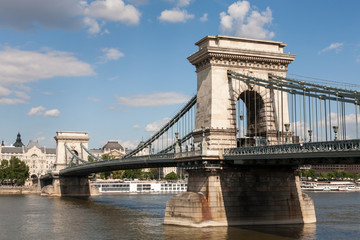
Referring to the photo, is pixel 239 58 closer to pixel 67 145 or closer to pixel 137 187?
pixel 67 145

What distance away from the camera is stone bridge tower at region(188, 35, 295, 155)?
157ft

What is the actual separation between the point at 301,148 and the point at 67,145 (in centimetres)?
10856

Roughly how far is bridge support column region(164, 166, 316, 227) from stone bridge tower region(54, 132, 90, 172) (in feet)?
302

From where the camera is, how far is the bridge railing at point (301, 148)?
103 feet

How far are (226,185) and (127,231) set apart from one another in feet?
32.7

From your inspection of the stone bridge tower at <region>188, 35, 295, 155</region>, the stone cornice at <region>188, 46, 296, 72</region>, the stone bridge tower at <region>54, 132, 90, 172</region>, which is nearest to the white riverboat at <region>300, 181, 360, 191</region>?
the stone bridge tower at <region>54, 132, 90, 172</region>

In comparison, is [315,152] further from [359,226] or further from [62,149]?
[62,149]

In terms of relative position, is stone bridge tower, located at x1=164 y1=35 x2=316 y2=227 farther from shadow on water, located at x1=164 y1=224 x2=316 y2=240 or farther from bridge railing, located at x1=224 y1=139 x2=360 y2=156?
bridge railing, located at x1=224 y1=139 x2=360 y2=156

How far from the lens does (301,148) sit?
35469 mm

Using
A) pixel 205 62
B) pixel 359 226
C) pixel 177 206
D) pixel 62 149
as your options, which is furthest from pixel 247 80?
pixel 62 149

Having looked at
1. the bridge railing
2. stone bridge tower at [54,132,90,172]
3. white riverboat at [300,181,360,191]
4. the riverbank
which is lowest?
white riverboat at [300,181,360,191]

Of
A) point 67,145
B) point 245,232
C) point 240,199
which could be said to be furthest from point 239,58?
point 67,145

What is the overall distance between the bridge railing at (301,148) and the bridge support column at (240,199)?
2.98 m

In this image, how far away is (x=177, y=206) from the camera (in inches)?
1780
